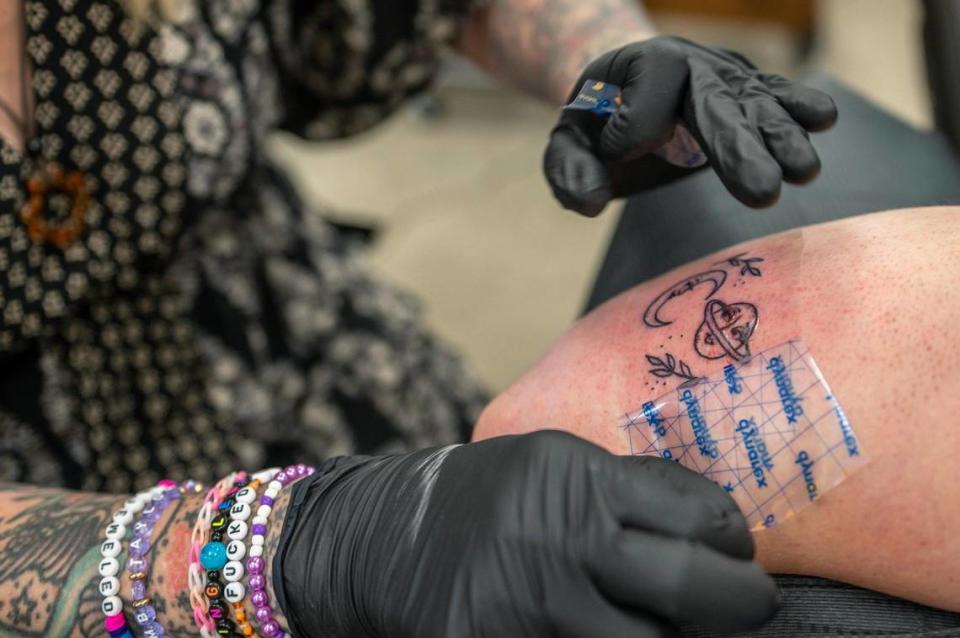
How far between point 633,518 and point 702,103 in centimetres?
33

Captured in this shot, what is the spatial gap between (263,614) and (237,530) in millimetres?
64


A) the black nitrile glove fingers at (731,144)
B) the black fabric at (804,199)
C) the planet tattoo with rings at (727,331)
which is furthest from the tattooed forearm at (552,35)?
the planet tattoo with rings at (727,331)

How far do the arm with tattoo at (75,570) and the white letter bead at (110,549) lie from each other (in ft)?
0.03

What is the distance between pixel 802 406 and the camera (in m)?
0.59

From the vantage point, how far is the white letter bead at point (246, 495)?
0.66 m

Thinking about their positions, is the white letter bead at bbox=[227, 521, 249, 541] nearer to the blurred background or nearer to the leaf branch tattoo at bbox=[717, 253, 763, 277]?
the leaf branch tattoo at bbox=[717, 253, 763, 277]

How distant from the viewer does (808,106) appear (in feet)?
2.19

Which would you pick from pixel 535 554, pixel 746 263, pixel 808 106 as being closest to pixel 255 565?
pixel 535 554

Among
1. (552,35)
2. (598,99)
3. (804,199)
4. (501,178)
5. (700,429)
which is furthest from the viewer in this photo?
(501,178)

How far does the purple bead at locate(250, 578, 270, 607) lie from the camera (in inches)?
24.7

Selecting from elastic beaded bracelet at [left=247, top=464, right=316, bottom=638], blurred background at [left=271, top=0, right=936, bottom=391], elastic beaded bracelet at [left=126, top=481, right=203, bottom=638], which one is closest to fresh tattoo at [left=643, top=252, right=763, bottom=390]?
elastic beaded bracelet at [left=247, top=464, right=316, bottom=638]

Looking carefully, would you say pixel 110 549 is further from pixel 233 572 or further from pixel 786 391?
pixel 786 391

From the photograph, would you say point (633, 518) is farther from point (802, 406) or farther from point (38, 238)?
point (38, 238)

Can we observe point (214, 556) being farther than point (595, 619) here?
Yes
